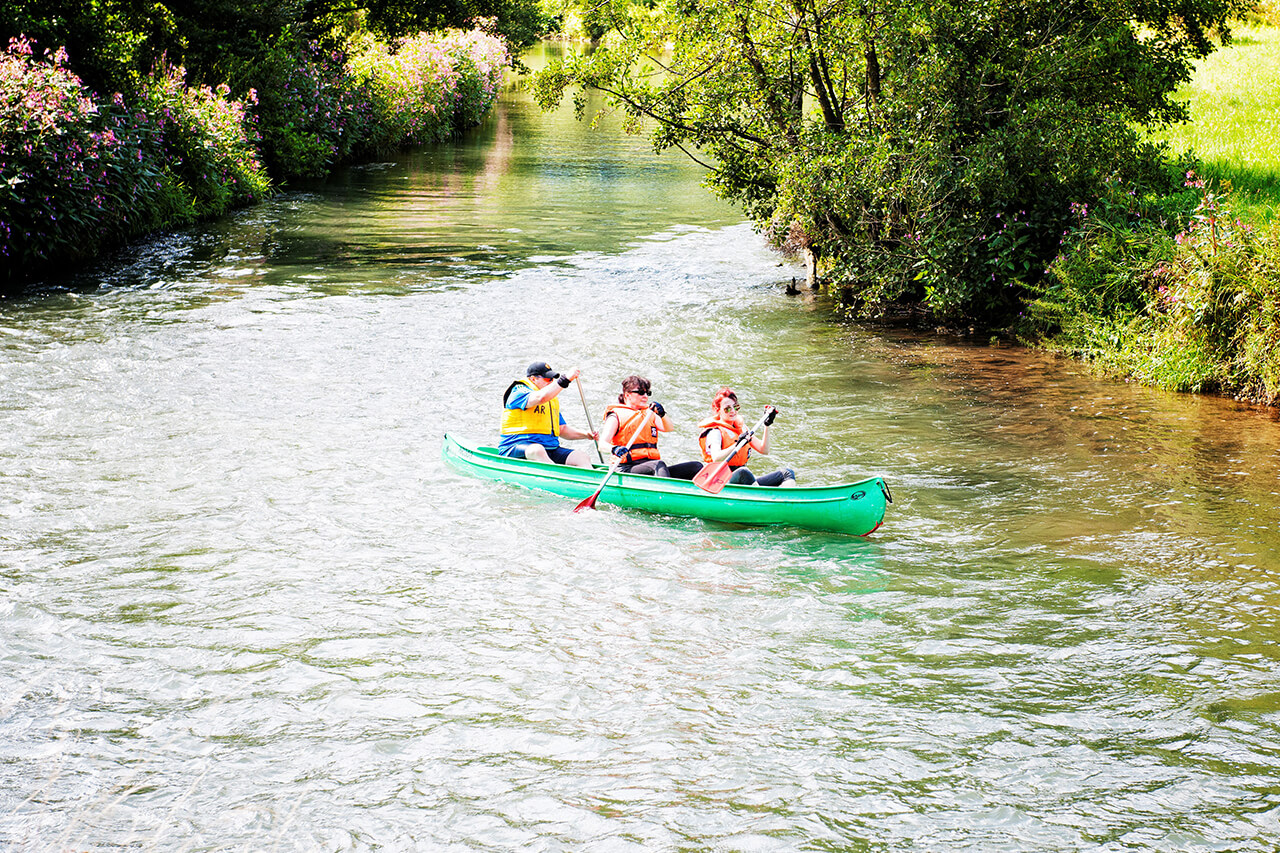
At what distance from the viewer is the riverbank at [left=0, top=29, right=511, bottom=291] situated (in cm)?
1667

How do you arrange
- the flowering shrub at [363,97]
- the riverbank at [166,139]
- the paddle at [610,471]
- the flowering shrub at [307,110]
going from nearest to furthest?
1. the paddle at [610,471]
2. the riverbank at [166,139]
3. the flowering shrub at [307,110]
4. the flowering shrub at [363,97]

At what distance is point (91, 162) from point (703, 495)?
1413 cm

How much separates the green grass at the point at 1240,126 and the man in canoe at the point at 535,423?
8818 mm

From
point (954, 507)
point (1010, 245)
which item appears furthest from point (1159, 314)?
point (954, 507)

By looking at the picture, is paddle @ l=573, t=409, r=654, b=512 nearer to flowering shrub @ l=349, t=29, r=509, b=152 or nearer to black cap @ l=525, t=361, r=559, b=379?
black cap @ l=525, t=361, r=559, b=379

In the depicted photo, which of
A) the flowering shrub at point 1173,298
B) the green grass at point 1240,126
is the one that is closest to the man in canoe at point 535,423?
the flowering shrub at point 1173,298

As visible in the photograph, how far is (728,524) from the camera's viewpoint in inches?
350

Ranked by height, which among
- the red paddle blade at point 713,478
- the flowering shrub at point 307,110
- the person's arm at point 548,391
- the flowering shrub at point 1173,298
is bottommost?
the red paddle blade at point 713,478

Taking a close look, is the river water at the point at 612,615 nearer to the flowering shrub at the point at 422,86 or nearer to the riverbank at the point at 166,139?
the riverbank at the point at 166,139

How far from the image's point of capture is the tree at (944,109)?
43.8 ft

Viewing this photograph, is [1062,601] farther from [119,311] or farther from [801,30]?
[119,311]

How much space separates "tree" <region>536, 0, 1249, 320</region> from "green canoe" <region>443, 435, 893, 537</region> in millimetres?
6617

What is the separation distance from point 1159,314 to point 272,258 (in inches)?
563

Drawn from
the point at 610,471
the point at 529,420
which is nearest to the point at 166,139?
the point at 529,420
